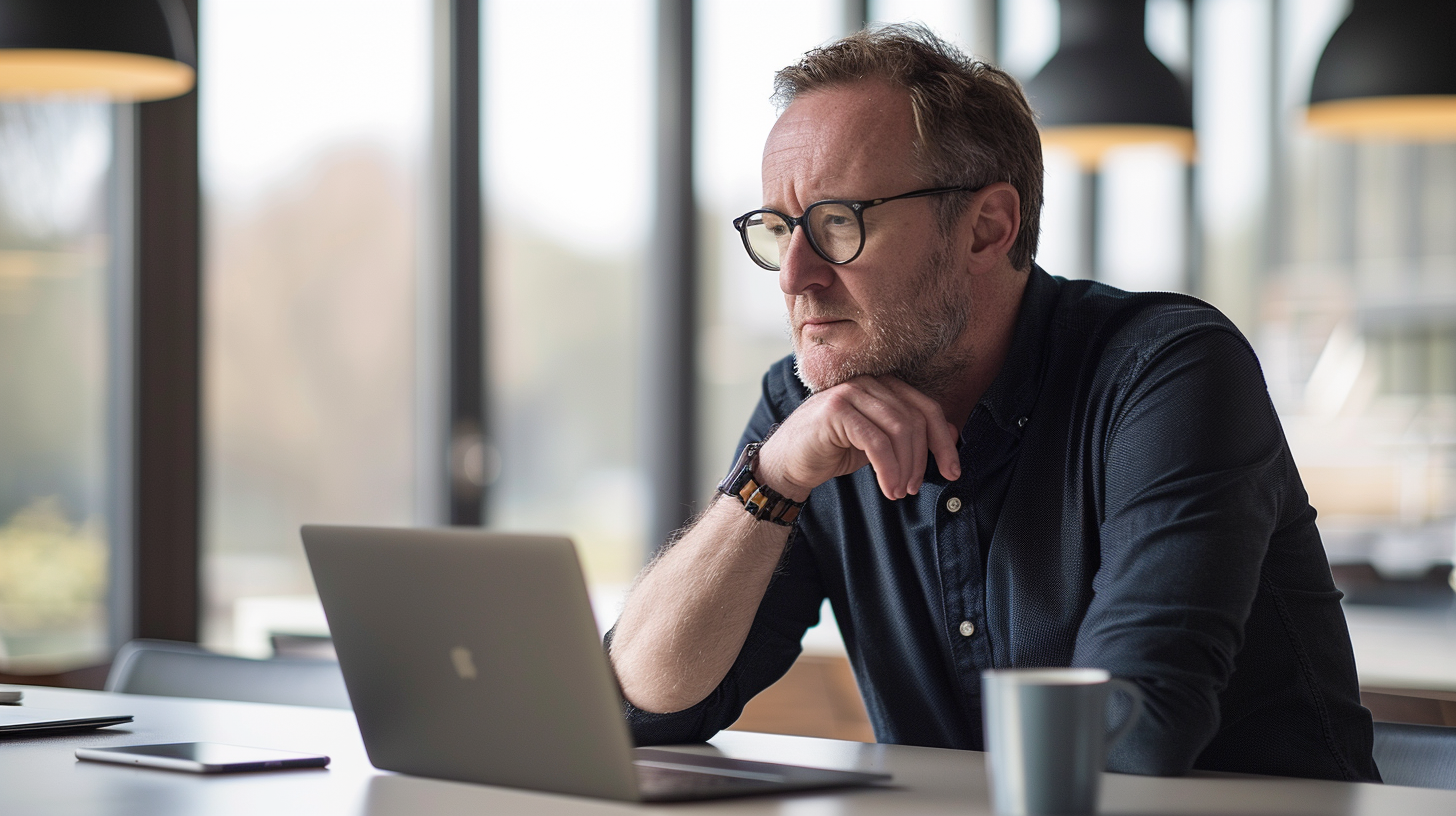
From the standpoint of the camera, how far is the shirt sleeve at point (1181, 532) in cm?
128

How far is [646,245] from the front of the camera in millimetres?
5156

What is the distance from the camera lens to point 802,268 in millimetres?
1743

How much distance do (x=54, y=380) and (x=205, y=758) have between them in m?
2.36

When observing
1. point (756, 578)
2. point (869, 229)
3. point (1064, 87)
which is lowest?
point (756, 578)

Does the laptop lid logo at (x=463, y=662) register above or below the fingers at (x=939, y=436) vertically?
below

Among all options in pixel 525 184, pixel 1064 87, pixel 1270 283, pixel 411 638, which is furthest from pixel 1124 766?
pixel 1270 283

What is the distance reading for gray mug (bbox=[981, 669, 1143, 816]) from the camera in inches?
39.7

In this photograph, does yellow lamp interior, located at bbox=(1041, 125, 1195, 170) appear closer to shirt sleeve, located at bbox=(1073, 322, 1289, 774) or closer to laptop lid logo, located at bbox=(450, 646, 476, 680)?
shirt sleeve, located at bbox=(1073, 322, 1289, 774)

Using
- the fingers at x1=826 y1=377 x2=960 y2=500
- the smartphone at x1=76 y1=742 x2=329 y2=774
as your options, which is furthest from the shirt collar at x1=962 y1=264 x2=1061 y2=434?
the smartphone at x1=76 y1=742 x2=329 y2=774

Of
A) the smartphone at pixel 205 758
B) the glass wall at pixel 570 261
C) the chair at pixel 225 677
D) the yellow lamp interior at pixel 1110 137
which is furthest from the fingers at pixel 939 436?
the glass wall at pixel 570 261

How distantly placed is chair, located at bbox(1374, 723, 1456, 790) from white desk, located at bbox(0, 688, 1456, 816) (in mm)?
307

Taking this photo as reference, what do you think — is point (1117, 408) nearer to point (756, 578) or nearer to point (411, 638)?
point (756, 578)

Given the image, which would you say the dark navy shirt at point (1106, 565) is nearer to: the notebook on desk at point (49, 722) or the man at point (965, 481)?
the man at point (965, 481)

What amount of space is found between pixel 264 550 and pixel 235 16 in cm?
132
